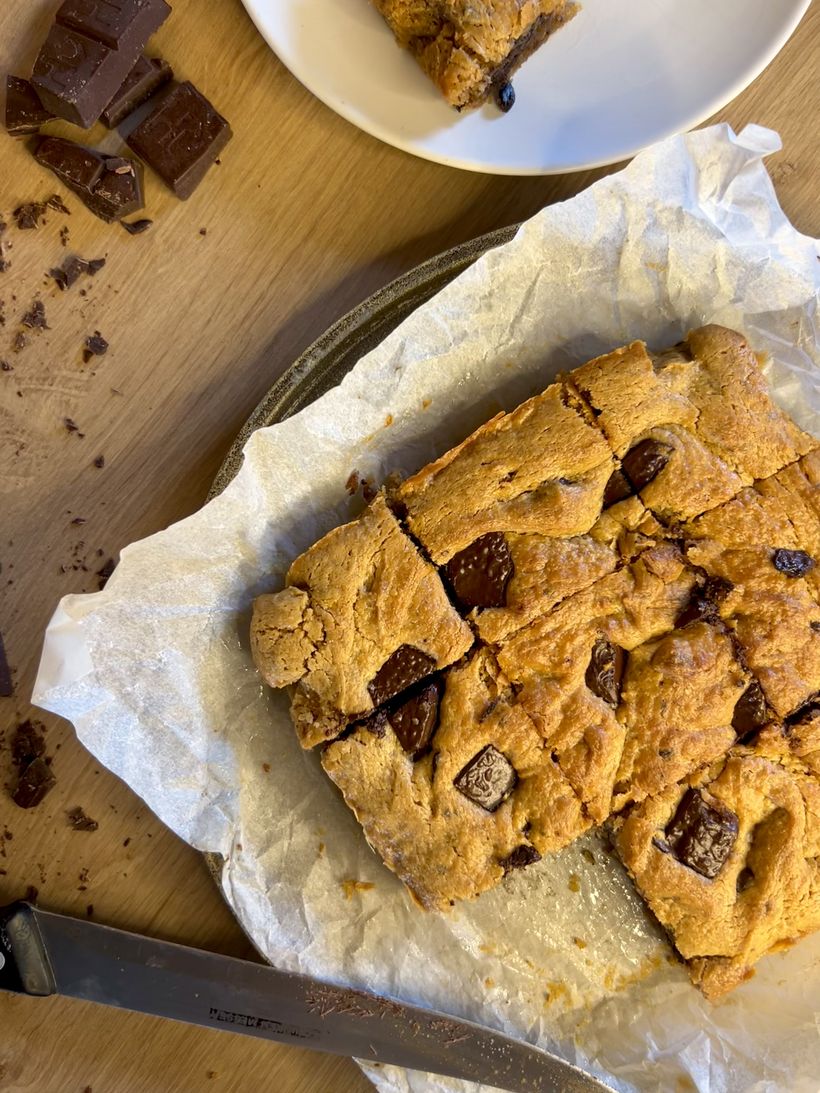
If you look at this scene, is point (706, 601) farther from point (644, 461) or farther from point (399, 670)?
point (399, 670)

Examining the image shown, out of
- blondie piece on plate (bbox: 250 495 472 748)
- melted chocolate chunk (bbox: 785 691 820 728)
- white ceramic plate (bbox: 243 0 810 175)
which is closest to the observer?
blondie piece on plate (bbox: 250 495 472 748)

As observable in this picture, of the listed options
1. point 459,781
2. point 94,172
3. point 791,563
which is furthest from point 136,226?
point 791,563

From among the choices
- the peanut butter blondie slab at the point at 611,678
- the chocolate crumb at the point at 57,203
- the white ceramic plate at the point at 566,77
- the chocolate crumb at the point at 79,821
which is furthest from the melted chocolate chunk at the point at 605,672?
the chocolate crumb at the point at 57,203

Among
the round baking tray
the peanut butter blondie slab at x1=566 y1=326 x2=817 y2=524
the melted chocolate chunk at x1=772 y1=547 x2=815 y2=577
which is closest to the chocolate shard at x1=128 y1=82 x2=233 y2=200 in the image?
the round baking tray

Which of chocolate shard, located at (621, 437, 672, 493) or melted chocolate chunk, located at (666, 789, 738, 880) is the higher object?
chocolate shard, located at (621, 437, 672, 493)

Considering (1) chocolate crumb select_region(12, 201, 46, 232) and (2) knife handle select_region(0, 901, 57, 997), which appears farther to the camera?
(1) chocolate crumb select_region(12, 201, 46, 232)

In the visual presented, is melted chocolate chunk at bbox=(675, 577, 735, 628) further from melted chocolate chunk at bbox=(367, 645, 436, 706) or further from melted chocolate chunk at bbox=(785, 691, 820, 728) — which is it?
melted chocolate chunk at bbox=(367, 645, 436, 706)

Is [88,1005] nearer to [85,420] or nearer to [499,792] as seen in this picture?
[499,792]
